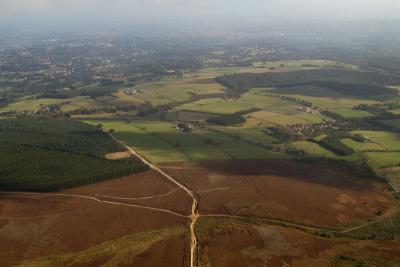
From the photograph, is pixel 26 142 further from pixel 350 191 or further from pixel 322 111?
pixel 322 111

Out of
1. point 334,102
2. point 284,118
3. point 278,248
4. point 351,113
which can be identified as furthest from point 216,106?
point 278,248

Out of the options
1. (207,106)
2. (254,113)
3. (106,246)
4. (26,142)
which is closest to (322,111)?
(254,113)

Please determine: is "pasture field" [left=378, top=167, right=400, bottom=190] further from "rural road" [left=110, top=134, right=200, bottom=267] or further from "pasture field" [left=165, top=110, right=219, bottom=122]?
"pasture field" [left=165, top=110, right=219, bottom=122]

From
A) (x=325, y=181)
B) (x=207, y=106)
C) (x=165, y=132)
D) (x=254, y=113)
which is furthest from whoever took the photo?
(x=207, y=106)

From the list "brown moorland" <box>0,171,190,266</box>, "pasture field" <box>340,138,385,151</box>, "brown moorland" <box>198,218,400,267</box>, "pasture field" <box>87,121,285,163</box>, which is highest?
"pasture field" <box>340,138,385,151</box>

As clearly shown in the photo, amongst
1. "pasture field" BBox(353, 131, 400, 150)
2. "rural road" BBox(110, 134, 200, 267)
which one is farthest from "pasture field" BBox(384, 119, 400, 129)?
"rural road" BBox(110, 134, 200, 267)
